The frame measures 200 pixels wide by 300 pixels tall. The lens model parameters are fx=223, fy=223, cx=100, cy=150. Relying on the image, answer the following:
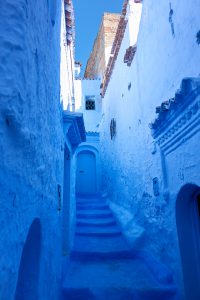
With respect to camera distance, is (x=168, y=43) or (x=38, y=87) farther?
(x=168, y=43)

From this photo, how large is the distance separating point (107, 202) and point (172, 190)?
19.3 ft

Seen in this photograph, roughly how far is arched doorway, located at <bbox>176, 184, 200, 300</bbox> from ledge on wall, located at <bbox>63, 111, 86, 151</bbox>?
98.1 inches

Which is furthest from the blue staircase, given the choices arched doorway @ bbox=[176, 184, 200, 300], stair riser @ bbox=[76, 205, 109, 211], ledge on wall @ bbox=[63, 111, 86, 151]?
ledge on wall @ bbox=[63, 111, 86, 151]

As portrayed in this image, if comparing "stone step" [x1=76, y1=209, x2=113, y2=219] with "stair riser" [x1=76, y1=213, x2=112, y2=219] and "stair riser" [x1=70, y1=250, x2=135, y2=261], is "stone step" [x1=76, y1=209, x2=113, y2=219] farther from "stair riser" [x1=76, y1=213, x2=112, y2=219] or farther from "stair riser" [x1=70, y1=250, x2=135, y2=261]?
"stair riser" [x1=70, y1=250, x2=135, y2=261]

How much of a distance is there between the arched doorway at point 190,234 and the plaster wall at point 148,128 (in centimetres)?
12

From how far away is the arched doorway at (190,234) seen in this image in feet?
11.1

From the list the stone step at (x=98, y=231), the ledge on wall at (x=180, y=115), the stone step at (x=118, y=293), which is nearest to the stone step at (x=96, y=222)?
the stone step at (x=98, y=231)

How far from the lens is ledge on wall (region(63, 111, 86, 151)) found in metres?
4.55

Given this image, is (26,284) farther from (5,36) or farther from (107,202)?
(107,202)

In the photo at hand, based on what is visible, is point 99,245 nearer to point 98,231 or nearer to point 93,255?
point 93,255

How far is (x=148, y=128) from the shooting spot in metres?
5.05

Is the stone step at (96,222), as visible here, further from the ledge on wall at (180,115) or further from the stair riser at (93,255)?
the ledge on wall at (180,115)

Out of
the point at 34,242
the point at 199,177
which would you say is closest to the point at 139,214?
the point at 199,177

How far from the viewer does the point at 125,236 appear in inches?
236
